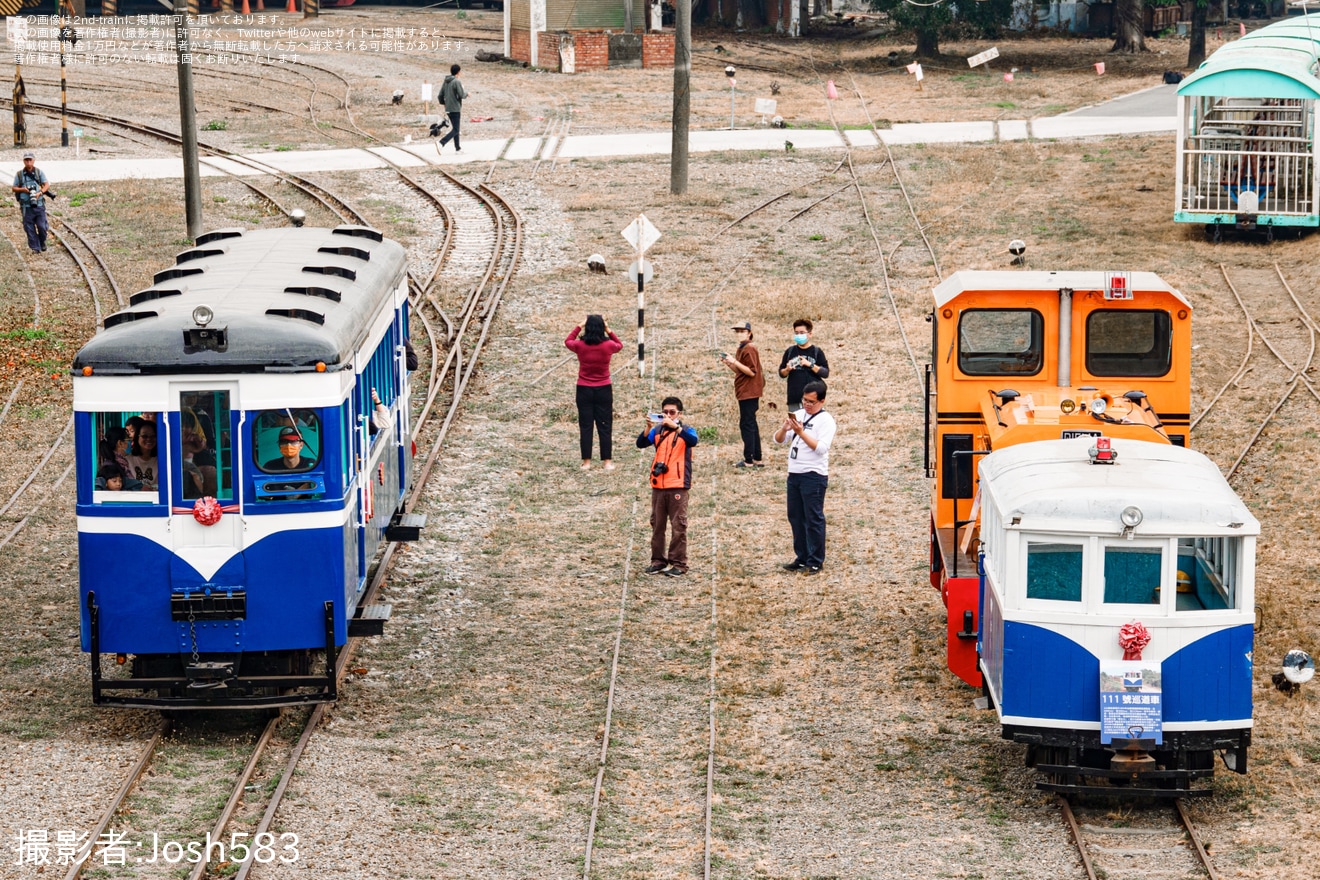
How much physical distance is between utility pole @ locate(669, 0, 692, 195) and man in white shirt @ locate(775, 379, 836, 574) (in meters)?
14.9

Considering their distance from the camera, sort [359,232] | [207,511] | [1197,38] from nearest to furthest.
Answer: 1. [207,511]
2. [359,232]
3. [1197,38]

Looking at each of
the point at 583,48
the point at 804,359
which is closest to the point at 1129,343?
the point at 804,359

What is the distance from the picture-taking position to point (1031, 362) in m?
13.1

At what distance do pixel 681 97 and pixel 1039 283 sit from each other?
17827 mm

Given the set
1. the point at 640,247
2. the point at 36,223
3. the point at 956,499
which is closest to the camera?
the point at 956,499

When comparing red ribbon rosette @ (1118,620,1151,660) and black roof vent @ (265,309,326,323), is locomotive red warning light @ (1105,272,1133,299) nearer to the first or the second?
red ribbon rosette @ (1118,620,1151,660)

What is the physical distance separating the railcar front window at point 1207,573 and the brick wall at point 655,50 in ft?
138

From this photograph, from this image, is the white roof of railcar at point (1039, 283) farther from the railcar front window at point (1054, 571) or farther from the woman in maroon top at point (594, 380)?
the woman in maroon top at point (594, 380)

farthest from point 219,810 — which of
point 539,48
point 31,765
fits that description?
point 539,48

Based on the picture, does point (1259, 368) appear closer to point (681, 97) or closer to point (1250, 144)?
point (1250, 144)

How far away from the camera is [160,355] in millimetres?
11180

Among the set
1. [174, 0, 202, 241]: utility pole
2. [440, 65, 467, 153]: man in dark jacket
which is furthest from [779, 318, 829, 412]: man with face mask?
[440, 65, 467, 153]: man in dark jacket

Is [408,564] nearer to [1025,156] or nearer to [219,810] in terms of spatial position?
[219,810]

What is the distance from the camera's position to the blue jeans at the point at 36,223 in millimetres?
27656
